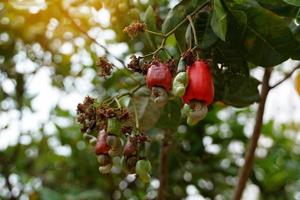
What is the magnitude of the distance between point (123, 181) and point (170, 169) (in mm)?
198

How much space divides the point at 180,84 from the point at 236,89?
43 centimetres

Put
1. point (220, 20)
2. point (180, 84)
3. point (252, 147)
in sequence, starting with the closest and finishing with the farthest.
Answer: point (180, 84)
point (220, 20)
point (252, 147)

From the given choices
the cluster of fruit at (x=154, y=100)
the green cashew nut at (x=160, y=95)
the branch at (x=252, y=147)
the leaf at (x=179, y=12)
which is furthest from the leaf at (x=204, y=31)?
the branch at (x=252, y=147)

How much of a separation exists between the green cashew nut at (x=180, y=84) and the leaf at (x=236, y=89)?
0.35 meters

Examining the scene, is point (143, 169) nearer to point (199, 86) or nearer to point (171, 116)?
point (199, 86)

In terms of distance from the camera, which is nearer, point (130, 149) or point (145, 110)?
point (130, 149)

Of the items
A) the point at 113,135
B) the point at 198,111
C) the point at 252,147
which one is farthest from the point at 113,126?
the point at 252,147

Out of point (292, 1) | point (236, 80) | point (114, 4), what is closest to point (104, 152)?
point (236, 80)

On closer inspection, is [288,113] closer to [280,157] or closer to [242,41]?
[280,157]

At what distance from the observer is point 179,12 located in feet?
4.33

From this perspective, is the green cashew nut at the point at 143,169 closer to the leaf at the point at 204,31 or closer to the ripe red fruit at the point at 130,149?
the ripe red fruit at the point at 130,149

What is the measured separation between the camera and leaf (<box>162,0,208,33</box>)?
131 cm

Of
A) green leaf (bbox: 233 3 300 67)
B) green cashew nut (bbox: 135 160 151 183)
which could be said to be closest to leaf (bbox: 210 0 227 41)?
green leaf (bbox: 233 3 300 67)

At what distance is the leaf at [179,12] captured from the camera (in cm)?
131
